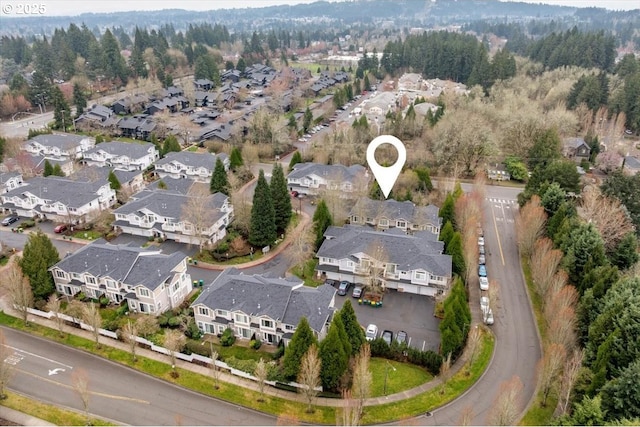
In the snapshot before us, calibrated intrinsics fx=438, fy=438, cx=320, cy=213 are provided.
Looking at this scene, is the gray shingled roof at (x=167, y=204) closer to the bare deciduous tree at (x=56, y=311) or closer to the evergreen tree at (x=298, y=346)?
the bare deciduous tree at (x=56, y=311)

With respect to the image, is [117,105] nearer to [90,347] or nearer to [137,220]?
[137,220]

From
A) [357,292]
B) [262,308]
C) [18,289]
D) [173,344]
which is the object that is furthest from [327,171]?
[18,289]

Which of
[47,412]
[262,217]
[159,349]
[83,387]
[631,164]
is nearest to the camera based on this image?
[83,387]

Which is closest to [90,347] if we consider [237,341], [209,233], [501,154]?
[237,341]

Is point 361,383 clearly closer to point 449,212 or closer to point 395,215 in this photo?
point 449,212

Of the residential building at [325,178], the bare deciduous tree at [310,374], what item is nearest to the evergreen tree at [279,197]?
the residential building at [325,178]

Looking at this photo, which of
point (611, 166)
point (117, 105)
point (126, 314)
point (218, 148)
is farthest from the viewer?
point (117, 105)

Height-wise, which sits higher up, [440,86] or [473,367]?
[440,86]
